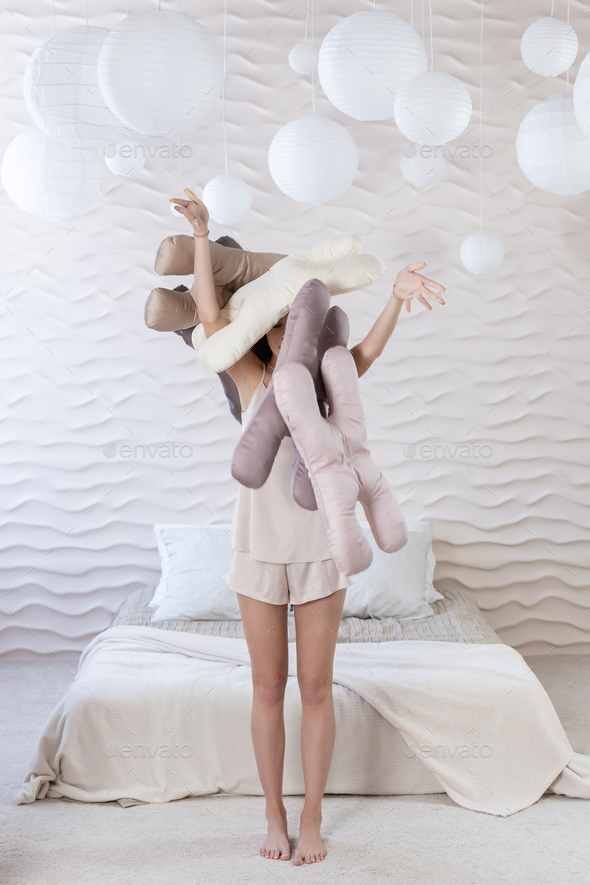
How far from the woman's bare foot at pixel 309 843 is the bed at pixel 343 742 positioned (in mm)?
332

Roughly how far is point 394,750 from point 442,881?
0.46m

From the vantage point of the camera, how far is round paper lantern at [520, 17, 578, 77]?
2365 mm

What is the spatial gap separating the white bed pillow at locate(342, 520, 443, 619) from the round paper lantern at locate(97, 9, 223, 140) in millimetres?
1866

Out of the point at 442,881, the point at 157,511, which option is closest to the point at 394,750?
the point at 442,881

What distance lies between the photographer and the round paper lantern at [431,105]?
80.2 inches

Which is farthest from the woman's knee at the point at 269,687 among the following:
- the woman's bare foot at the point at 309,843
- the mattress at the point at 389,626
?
the mattress at the point at 389,626

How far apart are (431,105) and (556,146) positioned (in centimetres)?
35

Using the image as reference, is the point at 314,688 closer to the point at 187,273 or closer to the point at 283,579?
the point at 283,579

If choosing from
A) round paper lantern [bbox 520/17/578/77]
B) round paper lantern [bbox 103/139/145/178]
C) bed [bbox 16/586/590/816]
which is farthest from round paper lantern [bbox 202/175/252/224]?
bed [bbox 16/586/590/816]

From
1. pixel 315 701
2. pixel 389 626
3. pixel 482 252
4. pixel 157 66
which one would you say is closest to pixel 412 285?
pixel 157 66

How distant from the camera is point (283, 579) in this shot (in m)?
1.82

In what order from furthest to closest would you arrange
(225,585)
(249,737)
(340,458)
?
(225,585)
(249,737)
(340,458)

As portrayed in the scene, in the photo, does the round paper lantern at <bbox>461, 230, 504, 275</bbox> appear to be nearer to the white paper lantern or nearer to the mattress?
the mattress

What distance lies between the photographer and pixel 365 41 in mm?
1775
